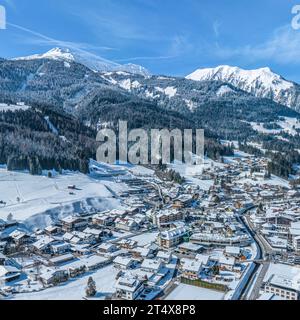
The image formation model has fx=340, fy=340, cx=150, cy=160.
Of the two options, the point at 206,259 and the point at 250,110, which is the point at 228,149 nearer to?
the point at 206,259

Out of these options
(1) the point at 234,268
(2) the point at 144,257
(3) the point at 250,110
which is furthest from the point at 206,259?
(3) the point at 250,110

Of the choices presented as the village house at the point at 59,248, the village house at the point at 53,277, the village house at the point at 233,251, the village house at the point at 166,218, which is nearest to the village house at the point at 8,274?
the village house at the point at 53,277

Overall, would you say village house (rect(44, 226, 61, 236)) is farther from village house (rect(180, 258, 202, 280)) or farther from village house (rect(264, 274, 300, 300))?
village house (rect(264, 274, 300, 300))

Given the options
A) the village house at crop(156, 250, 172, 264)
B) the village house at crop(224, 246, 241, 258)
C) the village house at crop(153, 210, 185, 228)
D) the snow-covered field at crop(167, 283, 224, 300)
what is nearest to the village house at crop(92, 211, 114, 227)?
the village house at crop(153, 210, 185, 228)

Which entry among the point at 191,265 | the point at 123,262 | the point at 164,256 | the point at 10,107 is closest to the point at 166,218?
the point at 164,256

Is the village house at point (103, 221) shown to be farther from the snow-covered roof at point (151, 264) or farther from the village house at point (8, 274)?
the village house at point (8, 274)
